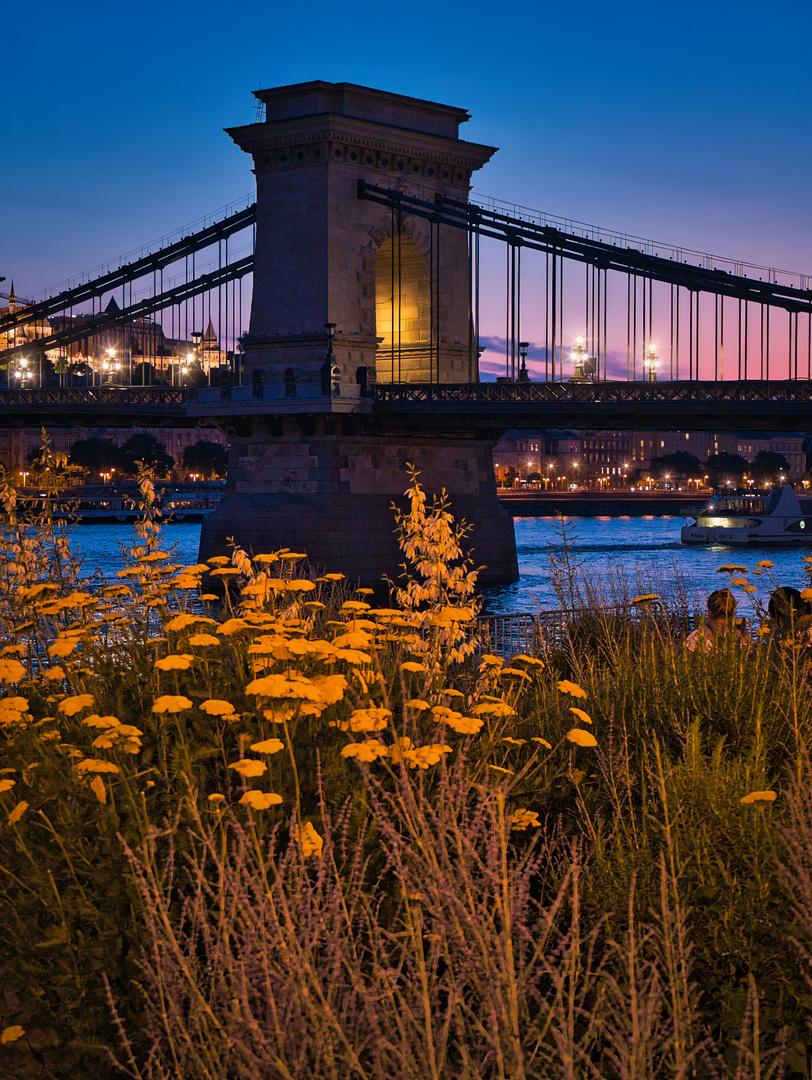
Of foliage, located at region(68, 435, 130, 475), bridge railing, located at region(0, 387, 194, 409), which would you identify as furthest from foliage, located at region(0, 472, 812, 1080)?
foliage, located at region(68, 435, 130, 475)

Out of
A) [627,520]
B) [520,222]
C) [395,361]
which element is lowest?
[627,520]

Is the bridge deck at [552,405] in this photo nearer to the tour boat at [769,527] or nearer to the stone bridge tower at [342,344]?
the stone bridge tower at [342,344]

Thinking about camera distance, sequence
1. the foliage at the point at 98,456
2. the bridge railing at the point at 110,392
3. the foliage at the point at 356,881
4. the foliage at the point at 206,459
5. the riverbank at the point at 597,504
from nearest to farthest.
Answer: the foliage at the point at 356,881
the bridge railing at the point at 110,392
the riverbank at the point at 597,504
the foliage at the point at 98,456
the foliage at the point at 206,459

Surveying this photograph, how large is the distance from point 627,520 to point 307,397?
97.8m

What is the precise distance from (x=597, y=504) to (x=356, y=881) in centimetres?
13918

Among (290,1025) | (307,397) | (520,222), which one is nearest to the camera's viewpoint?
(290,1025)

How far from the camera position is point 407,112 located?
4656 centimetres

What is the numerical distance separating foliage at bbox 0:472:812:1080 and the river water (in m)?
8.75

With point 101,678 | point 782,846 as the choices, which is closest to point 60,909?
point 101,678

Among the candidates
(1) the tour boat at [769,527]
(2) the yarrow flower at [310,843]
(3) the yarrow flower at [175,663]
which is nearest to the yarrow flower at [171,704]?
(3) the yarrow flower at [175,663]

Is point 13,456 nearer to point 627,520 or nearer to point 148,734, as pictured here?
point 627,520

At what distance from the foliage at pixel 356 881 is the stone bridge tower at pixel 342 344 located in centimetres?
3654

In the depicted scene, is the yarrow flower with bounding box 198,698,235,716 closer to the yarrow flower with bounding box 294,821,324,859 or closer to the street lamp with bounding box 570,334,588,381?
the yarrow flower with bounding box 294,821,324,859

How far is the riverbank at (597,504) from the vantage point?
134 m
